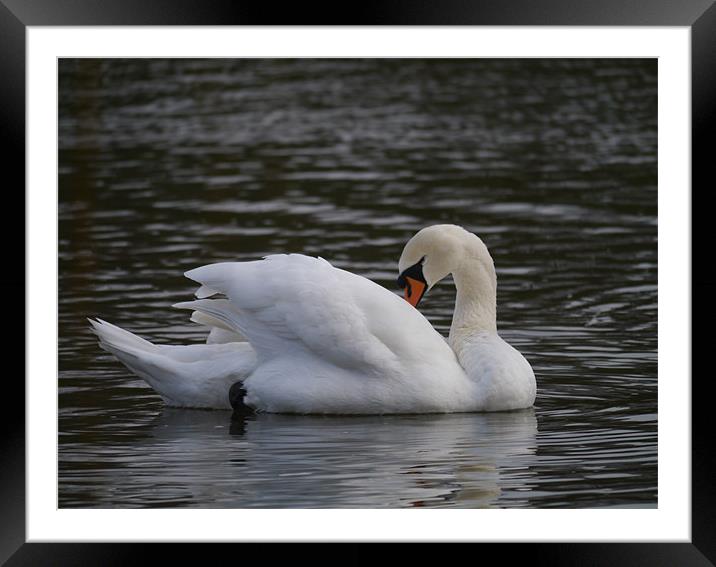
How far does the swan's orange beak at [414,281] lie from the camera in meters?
10.4

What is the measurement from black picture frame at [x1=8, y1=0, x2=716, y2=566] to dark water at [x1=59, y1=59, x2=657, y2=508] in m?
0.94

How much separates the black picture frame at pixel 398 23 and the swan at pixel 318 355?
2.96m

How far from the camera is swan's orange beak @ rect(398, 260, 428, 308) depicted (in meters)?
10.4

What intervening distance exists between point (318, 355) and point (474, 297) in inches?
52.0

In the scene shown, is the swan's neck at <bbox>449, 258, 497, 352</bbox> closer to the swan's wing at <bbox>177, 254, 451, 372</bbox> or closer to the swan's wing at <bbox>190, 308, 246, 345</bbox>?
the swan's wing at <bbox>177, 254, 451, 372</bbox>

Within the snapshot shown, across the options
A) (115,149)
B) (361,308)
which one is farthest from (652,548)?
(115,149)

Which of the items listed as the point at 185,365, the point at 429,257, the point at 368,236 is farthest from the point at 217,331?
the point at 368,236

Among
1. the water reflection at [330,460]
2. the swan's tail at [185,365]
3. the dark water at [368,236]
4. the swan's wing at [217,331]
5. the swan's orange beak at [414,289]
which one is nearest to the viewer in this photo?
the water reflection at [330,460]

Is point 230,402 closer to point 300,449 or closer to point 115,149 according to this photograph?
point 300,449

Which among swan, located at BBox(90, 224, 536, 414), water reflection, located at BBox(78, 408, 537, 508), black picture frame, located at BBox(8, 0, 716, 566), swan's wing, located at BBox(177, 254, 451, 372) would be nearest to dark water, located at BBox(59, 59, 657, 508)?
water reflection, located at BBox(78, 408, 537, 508)

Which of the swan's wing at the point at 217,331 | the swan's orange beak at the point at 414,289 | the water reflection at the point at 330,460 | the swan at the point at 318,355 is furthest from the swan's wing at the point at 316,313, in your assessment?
the swan's orange beak at the point at 414,289

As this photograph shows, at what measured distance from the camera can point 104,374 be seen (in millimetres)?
10828

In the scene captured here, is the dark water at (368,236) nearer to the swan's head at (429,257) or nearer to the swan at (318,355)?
the swan at (318,355)

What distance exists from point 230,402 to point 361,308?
96cm
